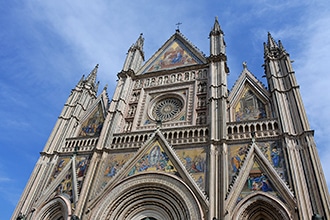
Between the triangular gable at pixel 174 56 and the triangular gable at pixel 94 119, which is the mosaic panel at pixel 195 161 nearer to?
the triangular gable at pixel 94 119

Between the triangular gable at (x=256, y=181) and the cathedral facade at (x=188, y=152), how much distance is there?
4 centimetres

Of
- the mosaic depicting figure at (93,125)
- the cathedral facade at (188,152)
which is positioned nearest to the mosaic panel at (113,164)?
the cathedral facade at (188,152)

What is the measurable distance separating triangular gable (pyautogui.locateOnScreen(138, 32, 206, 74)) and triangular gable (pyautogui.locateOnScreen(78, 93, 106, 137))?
11.3 ft

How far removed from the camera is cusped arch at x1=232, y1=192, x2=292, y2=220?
35.3 ft

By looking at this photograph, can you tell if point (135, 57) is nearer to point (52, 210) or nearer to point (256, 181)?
point (52, 210)

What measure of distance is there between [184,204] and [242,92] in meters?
6.90

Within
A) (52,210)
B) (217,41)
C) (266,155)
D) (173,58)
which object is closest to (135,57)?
(173,58)

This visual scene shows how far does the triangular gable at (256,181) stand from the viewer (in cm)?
1099

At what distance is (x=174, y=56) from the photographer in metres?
19.5

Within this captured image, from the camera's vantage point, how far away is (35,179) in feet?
49.6

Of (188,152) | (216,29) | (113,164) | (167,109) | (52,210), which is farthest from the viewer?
(216,29)

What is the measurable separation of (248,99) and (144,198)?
282 inches

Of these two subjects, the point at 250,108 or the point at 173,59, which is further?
the point at 173,59

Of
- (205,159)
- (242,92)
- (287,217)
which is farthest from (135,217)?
(242,92)
